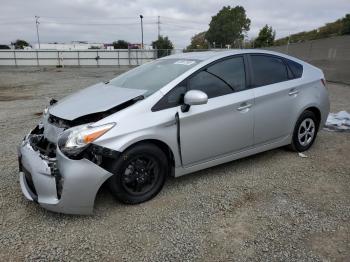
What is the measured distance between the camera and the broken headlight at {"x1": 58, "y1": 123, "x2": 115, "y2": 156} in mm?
3096

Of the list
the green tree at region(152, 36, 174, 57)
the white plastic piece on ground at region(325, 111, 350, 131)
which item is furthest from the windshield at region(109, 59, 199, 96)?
the green tree at region(152, 36, 174, 57)

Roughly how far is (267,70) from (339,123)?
2846 millimetres

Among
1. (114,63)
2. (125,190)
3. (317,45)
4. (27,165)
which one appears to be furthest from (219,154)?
(114,63)

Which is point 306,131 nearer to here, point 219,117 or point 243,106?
point 243,106

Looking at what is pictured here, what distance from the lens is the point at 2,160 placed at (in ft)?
16.1

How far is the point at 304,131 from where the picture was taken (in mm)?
5051

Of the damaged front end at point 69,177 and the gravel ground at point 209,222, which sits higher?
the damaged front end at point 69,177

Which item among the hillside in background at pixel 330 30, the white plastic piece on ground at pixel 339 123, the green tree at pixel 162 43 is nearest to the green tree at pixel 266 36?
the hillside in background at pixel 330 30

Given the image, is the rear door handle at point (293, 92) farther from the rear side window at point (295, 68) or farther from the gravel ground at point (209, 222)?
the gravel ground at point (209, 222)

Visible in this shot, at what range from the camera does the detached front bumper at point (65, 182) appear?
305 cm

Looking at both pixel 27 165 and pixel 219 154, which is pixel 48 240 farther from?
pixel 219 154

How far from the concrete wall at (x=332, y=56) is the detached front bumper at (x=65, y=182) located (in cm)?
1317

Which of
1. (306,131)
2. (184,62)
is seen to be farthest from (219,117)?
(306,131)

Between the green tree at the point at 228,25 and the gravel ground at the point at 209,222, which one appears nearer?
the gravel ground at the point at 209,222
